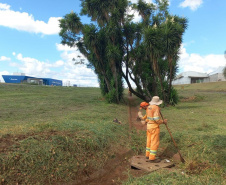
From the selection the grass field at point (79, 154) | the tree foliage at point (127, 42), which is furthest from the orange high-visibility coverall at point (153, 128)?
the tree foliage at point (127, 42)

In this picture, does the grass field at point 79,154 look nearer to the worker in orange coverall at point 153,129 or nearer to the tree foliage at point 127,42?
the worker in orange coverall at point 153,129

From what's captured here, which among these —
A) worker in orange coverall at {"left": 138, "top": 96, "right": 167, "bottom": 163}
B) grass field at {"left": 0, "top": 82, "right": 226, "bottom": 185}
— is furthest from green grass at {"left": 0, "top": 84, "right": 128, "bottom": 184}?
worker in orange coverall at {"left": 138, "top": 96, "right": 167, "bottom": 163}

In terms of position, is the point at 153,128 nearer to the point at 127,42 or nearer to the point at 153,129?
the point at 153,129

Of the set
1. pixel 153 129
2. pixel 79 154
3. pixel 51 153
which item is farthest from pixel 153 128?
pixel 51 153

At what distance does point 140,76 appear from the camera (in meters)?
18.1

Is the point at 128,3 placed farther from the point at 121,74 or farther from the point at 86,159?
the point at 86,159

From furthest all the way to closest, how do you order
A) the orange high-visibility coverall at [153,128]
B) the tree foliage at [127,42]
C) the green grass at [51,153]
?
the tree foliage at [127,42]
the orange high-visibility coverall at [153,128]
the green grass at [51,153]

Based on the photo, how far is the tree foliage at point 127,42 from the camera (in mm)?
13242

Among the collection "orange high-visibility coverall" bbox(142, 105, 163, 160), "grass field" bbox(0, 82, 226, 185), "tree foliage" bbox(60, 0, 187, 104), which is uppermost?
"tree foliage" bbox(60, 0, 187, 104)

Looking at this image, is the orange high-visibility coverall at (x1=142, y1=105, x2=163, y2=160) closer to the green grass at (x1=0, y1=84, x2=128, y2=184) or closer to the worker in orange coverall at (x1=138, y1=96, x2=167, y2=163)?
the worker in orange coverall at (x1=138, y1=96, x2=167, y2=163)

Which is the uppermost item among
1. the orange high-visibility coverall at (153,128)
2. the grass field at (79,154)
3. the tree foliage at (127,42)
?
the tree foliage at (127,42)

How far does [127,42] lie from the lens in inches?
650

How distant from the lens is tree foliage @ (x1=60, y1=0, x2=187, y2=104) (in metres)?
13.2

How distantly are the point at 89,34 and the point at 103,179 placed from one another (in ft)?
40.3
